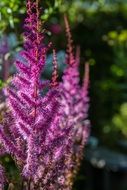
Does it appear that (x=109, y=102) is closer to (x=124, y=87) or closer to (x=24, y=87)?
(x=124, y=87)

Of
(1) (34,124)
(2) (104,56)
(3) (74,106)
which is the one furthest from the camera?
(2) (104,56)

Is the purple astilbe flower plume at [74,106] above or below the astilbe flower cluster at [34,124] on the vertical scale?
below

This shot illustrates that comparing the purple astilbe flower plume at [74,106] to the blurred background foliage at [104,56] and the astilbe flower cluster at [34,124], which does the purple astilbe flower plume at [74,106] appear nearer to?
the astilbe flower cluster at [34,124]

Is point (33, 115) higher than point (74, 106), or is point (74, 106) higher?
point (33, 115)

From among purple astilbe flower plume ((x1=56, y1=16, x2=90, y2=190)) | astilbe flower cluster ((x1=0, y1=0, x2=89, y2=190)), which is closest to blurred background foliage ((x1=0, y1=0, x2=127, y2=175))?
purple astilbe flower plume ((x1=56, y1=16, x2=90, y2=190))

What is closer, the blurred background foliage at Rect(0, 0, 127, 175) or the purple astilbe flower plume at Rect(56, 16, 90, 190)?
the purple astilbe flower plume at Rect(56, 16, 90, 190)

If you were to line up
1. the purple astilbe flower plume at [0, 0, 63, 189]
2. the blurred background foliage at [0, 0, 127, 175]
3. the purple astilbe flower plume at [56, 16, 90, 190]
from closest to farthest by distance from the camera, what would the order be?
the purple astilbe flower plume at [0, 0, 63, 189], the purple astilbe flower plume at [56, 16, 90, 190], the blurred background foliage at [0, 0, 127, 175]

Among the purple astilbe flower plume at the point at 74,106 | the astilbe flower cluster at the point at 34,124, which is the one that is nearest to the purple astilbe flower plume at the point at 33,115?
the astilbe flower cluster at the point at 34,124

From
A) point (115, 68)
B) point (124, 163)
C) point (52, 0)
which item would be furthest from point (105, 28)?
point (52, 0)

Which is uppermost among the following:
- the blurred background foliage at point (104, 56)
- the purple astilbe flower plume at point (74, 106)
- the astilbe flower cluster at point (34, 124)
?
the astilbe flower cluster at point (34, 124)

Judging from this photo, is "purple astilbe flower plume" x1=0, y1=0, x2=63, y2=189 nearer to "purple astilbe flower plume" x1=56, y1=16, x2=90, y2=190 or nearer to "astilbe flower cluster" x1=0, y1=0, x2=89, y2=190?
"astilbe flower cluster" x1=0, y1=0, x2=89, y2=190

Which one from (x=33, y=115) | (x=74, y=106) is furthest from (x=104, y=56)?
(x=33, y=115)

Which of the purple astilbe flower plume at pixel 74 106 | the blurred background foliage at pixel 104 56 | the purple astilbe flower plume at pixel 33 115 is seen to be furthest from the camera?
the blurred background foliage at pixel 104 56

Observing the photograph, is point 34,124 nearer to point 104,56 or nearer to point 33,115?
point 33,115
